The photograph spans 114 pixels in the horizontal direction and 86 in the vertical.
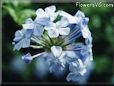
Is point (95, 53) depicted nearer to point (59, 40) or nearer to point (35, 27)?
point (59, 40)

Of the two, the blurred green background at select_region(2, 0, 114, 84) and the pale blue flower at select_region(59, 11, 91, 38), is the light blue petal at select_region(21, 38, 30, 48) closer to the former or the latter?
the pale blue flower at select_region(59, 11, 91, 38)

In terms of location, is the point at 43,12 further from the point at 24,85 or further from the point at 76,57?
the point at 24,85

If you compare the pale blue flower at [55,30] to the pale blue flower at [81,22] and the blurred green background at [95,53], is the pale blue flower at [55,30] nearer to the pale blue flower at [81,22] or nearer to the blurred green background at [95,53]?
the pale blue flower at [81,22]

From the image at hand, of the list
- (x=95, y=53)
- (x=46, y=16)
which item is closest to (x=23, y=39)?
(x=46, y=16)

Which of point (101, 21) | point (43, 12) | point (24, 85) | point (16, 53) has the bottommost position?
point (24, 85)

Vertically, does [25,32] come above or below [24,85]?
above

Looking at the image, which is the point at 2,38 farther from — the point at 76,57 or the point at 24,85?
the point at 76,57

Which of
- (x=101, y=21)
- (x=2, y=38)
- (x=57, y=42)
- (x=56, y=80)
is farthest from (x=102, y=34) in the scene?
(x=57, y=42)

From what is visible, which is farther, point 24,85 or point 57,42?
point 24,85

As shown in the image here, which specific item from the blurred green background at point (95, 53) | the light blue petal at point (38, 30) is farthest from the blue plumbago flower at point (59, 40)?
the blurred green background at point (95, 53)
